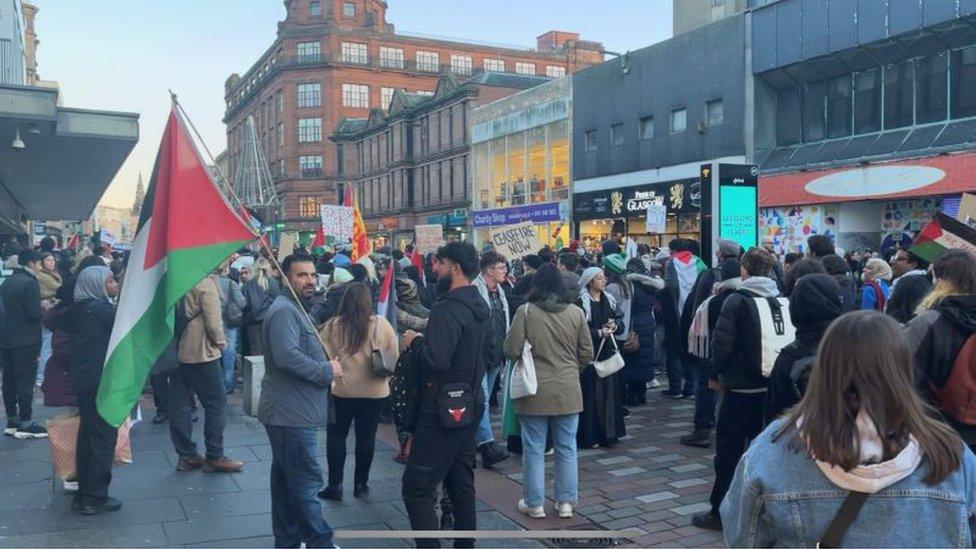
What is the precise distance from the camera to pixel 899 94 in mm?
21078

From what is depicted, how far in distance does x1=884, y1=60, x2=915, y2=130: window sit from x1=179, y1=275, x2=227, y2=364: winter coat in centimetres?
1958


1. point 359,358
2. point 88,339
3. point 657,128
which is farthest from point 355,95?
point 359,358

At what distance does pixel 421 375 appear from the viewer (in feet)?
15.3

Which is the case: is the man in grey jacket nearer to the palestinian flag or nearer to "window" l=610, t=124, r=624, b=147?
the palestinian flag

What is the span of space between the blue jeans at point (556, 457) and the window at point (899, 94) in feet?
62.0

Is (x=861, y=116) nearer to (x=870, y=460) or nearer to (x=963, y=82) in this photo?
(x=963, y=82)

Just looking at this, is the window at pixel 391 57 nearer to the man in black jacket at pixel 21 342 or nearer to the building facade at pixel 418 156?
the building facade at pixel 418 156

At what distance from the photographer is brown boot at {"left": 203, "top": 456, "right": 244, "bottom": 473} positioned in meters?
6.93

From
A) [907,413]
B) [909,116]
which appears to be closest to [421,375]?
[907,413]

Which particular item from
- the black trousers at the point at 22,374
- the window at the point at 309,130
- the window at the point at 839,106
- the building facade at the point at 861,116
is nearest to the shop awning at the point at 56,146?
the black trousers at the point at 22,374

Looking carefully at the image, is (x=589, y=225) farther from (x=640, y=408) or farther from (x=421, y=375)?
(x=421, y=375)

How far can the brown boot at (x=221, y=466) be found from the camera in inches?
273

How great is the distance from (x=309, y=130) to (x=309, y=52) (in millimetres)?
7494

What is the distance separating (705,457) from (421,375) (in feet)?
12.3
